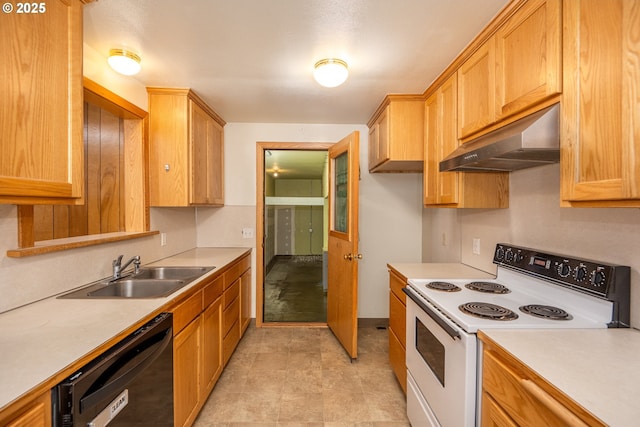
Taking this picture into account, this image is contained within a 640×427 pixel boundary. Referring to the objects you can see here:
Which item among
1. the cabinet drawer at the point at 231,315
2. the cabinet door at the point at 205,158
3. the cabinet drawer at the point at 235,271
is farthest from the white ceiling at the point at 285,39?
the cabinet drawer at the point at 231,315

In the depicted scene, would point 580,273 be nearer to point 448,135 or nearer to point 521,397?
point 521,397

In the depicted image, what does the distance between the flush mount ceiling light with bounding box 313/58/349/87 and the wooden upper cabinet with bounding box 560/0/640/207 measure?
A: 112cm

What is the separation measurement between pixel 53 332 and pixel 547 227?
7.43 ft

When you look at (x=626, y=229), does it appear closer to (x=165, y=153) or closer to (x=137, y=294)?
(x=137, y=294)

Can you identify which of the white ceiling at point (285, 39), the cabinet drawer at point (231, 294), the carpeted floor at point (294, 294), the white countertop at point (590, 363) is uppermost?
the white ceiling at point (285, 39)

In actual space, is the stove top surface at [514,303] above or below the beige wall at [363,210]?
below

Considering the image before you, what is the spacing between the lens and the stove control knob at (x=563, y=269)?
1298 millimetres

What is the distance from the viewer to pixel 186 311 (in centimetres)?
162

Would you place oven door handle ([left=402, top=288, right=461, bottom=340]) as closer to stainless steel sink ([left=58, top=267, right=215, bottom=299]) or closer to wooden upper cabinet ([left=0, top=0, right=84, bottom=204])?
stainless steel sink ([left=58, top=267, right=215, bottom=299])

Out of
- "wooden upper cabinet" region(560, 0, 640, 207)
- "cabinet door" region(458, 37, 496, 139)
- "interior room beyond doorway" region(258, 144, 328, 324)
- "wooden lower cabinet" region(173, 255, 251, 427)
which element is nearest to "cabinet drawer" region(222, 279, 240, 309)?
"wooden lower cabinet" region(173, 255, 251, 427)

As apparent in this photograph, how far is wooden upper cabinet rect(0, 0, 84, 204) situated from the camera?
998 millimetres

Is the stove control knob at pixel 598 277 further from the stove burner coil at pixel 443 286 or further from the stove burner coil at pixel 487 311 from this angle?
the stove burner coil at pixel 443 286

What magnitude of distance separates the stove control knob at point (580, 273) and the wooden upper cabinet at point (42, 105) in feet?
7.12

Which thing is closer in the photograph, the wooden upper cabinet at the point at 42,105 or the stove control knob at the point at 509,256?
the wooden upper cabinet at the point at 42,105
